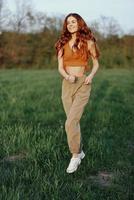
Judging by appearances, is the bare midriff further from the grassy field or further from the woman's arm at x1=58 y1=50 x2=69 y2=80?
the grassy field

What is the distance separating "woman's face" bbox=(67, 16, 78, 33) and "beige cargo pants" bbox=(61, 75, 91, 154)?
560 mm

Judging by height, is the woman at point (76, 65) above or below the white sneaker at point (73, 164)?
above

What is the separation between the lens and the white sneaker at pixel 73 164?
574 cm

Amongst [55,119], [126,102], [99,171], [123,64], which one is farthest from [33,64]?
[99,171]

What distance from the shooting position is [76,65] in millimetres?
5930

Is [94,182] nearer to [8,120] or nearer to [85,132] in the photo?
[85,132]

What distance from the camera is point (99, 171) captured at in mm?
6066

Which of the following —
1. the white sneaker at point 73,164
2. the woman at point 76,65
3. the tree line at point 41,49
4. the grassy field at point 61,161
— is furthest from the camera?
the tree line at point 41,49

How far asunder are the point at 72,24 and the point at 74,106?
37.7 inches

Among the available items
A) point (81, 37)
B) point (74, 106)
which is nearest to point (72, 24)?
point (81, 37)

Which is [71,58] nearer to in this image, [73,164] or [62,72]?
[62,72]

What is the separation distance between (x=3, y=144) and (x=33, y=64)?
154 ft

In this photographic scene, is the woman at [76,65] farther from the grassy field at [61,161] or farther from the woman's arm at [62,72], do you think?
the grassy field at [61,161]

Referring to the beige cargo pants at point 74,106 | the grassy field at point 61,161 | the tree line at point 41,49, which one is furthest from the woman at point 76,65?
the tree line at point 41,49
